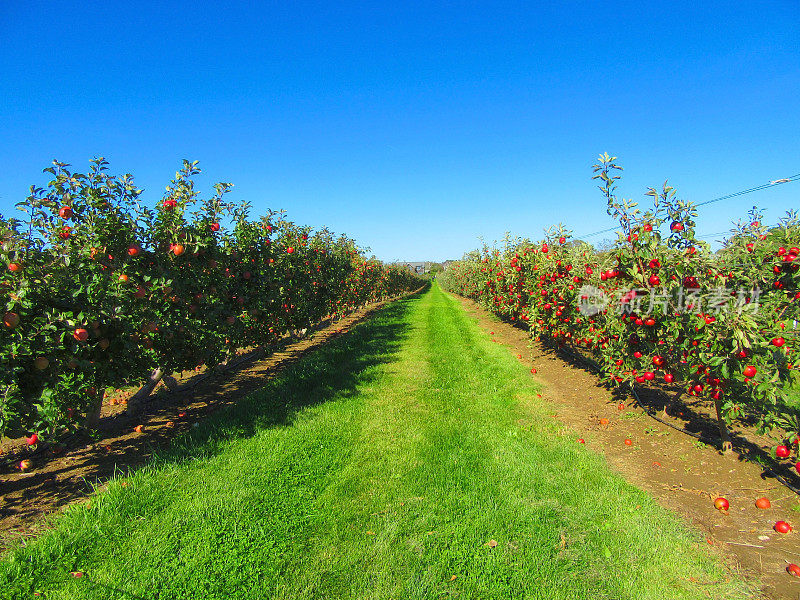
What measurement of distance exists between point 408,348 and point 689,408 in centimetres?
611

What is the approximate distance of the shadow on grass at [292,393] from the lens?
4.37m

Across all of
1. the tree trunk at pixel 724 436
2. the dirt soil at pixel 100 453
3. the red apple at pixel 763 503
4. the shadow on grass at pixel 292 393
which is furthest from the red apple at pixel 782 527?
the dirt soil at pixel 100 453

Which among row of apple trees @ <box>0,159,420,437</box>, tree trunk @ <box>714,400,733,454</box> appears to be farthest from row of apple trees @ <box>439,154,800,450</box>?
row of apple trees @ <box>0,159,420,437</box>

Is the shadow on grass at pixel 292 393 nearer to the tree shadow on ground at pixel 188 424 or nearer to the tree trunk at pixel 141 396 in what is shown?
the tree shadow on ground at pixel 188 424

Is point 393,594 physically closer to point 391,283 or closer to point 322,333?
point 322,333

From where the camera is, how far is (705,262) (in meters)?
3.90

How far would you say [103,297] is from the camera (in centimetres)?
353

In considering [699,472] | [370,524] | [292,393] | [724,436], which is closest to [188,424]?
[292,393]

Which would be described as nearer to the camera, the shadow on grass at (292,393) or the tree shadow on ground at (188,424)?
the tree shadow on ground at (188,424)

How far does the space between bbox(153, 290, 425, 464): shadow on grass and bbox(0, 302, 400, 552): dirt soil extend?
1.30ft

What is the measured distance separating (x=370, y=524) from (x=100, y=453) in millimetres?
3312

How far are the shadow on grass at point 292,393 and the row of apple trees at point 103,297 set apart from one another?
0.87 meters

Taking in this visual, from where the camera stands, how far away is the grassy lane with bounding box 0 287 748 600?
249cm

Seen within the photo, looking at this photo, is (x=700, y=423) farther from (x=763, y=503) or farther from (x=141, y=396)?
(x=141, y=396)
